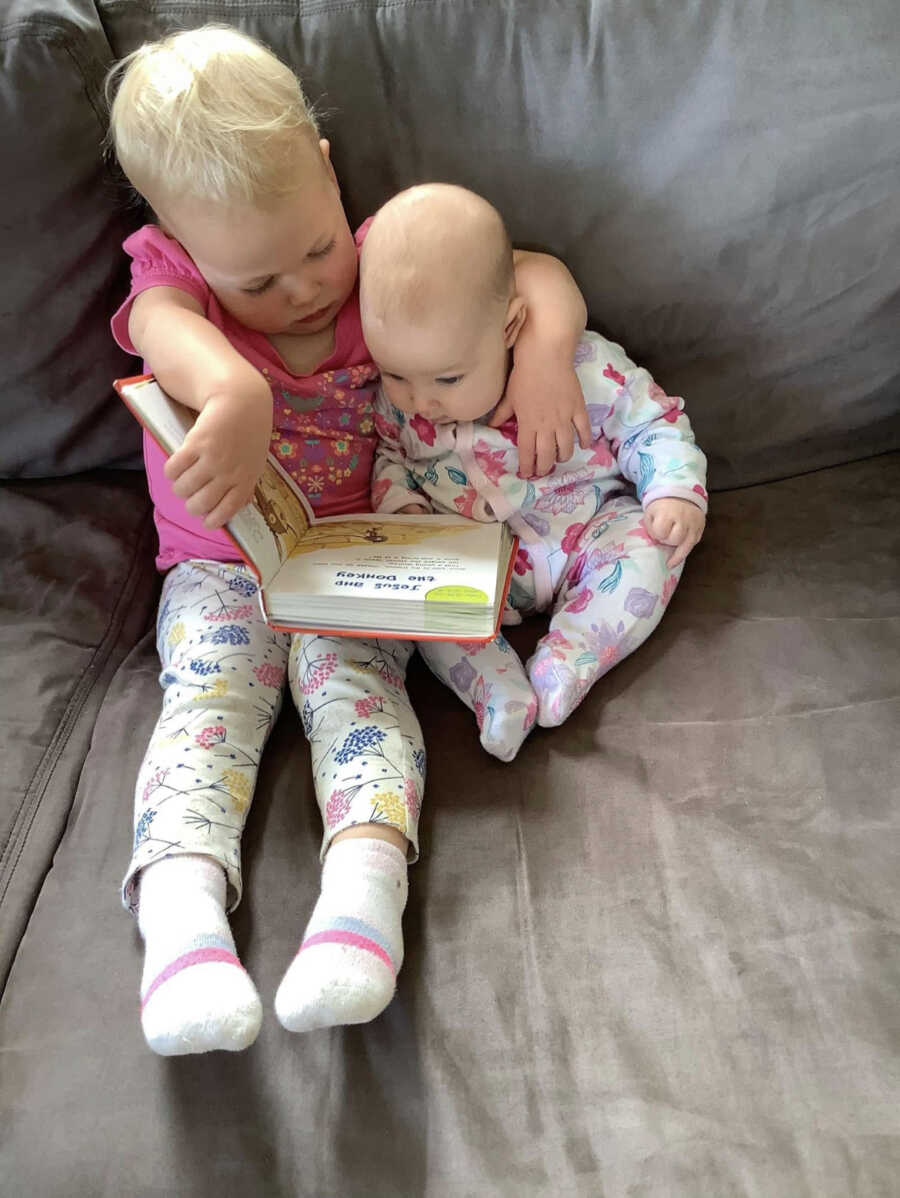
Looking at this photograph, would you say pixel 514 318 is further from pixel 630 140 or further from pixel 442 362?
pixel 630 140

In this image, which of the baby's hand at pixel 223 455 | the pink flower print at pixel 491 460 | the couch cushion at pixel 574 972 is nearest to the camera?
the couch cushion at pixel 574 972

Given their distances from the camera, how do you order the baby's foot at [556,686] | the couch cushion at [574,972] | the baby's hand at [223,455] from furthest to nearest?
the baby's foot at [556,686]
the baby's hand at [223,455]
the couch cushion at [574,972]

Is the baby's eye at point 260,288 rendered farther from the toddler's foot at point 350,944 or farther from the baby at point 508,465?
the toddler's foot at point 350,944

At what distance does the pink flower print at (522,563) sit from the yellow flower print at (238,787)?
37 centimetres

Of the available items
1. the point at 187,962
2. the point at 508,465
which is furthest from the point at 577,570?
the point at 187,962

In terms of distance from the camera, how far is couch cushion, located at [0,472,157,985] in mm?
816

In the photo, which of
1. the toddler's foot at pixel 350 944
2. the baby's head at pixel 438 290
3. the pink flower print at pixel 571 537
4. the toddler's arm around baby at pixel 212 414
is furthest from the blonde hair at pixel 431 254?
the toddler's foot at pixel 350 944

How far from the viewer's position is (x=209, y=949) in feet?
2.25

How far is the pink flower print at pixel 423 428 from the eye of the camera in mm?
989

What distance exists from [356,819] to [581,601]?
339mm

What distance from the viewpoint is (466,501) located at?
1013 millimetres

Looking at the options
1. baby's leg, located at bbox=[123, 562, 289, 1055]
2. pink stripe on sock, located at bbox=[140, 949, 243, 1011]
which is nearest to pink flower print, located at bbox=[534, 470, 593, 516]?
baby's leg, located at bbox=[123, 562, 289, 1055]

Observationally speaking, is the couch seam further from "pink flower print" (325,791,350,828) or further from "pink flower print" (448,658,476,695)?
"pink flower print" (448,658,476,695)

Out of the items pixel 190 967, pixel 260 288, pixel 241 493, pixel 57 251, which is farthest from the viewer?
pixel 57 251
